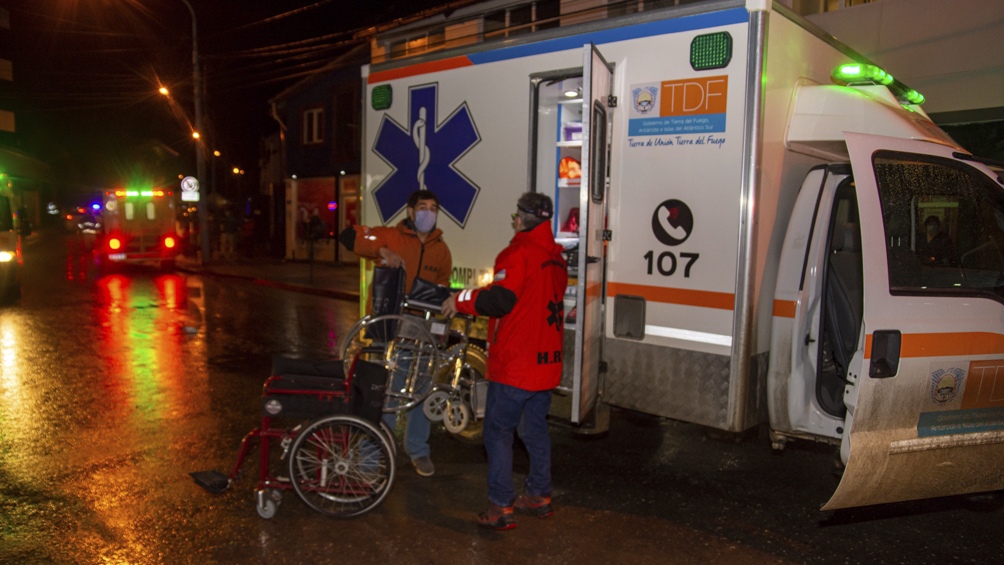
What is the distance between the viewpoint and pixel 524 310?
4.30m

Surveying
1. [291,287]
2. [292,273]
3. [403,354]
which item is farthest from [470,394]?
[292,273]

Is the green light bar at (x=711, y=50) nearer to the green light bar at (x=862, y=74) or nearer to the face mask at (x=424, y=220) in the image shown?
the green light bar at (x=862, y=74)

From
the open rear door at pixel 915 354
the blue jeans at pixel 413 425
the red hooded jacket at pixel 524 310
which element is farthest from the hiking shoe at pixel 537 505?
the open rear door at pixel 915 354

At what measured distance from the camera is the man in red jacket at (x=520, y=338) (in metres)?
4.28

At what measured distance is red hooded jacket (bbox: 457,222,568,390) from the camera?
14.0 ft

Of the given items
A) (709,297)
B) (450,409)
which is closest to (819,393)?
(709,297)

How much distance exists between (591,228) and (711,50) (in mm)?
1312

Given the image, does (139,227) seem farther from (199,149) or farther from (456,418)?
(456,418)

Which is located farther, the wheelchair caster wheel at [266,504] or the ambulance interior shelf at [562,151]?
the ambulance interior shelf at [562,151]

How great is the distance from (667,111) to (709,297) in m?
1.23

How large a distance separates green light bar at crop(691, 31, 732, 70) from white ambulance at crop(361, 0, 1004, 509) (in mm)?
12

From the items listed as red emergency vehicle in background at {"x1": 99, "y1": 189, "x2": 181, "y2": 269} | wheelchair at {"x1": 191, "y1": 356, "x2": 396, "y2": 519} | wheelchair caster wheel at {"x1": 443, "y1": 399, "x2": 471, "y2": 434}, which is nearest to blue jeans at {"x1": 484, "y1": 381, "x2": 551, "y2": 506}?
wheelchair at {"x1": 191, "y1": 356, "x2": 396, "y2": 519}

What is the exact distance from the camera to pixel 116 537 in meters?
4.21

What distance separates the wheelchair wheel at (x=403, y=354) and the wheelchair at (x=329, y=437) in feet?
2.18
